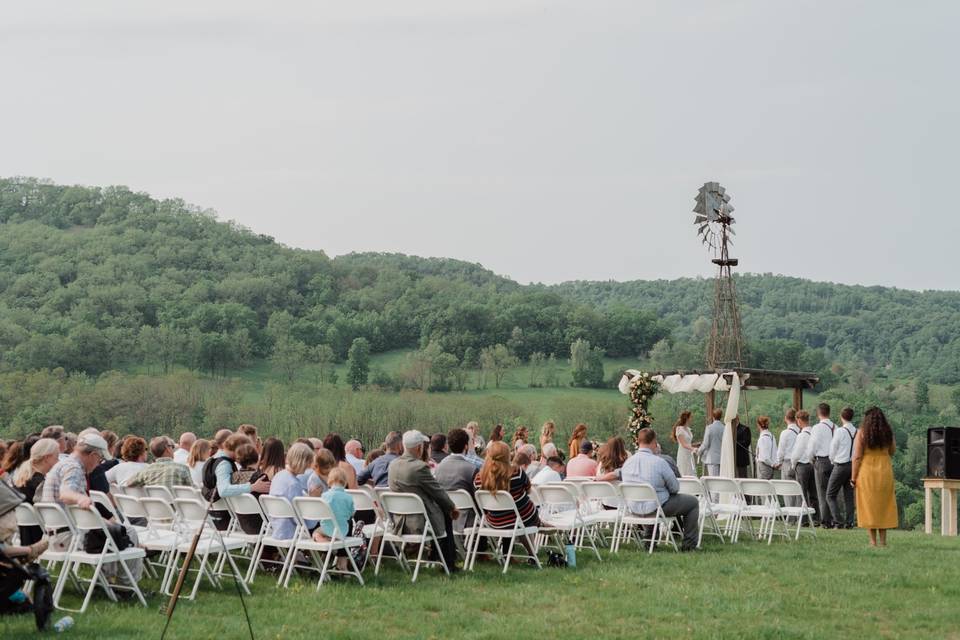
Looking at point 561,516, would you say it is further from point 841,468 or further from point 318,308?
point 318,308

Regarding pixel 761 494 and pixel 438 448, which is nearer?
pixel 438 448

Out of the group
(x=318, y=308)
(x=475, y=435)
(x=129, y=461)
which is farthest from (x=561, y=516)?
(x=318, y=308)

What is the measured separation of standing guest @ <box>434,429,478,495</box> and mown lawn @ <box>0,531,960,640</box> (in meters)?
0.83

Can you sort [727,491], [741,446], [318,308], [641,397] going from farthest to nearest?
[318,308], [641,397], [741,446], [727,491]

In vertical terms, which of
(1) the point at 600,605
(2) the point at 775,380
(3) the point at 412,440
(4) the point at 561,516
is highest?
(2) the point at 775,380

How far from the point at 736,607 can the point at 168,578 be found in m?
4.09

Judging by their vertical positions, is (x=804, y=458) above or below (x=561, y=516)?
above

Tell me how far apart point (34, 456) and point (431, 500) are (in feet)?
10.4

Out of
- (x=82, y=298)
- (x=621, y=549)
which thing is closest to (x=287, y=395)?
(x=82, y=298)

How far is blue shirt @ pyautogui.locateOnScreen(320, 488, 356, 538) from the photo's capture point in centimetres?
860

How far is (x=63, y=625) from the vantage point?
6785 mm

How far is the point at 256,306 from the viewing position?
94.2 meters

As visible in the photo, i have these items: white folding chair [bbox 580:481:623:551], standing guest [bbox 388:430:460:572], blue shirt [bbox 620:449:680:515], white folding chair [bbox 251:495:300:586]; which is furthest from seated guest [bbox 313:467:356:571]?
blue shirt [bbox 620:449:680:515]

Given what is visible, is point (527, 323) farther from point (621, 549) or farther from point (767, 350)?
point (621, 549)
